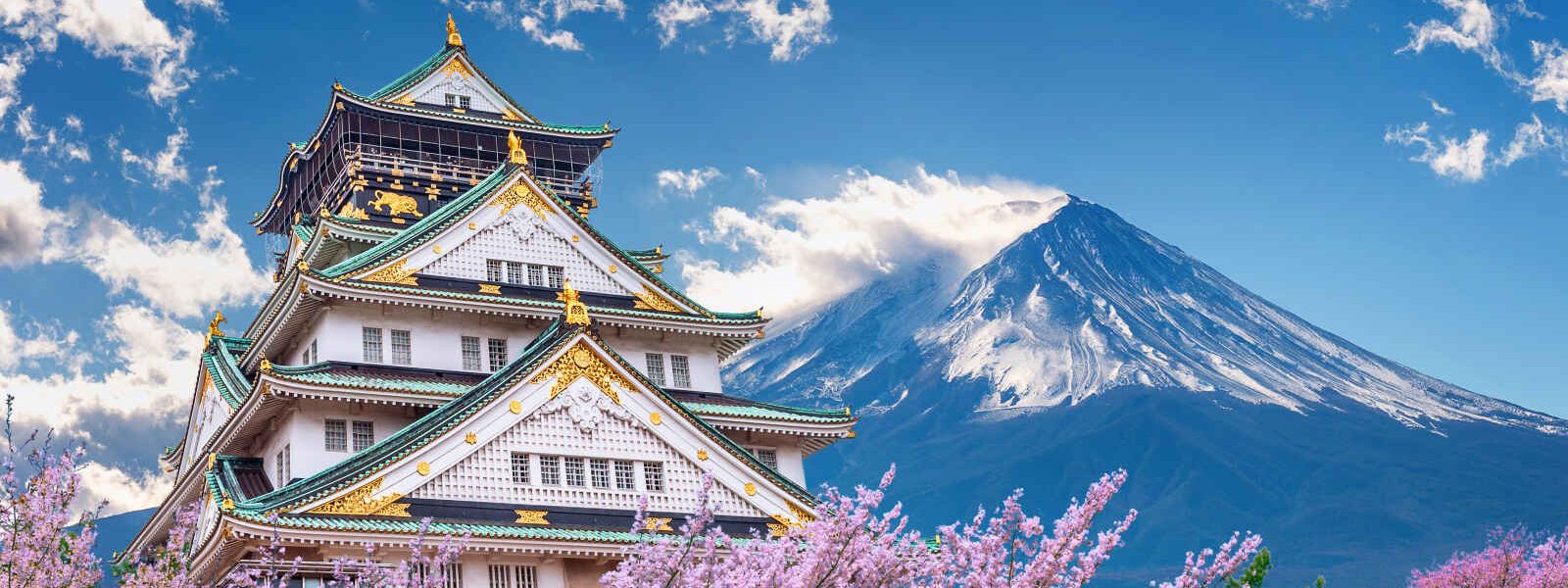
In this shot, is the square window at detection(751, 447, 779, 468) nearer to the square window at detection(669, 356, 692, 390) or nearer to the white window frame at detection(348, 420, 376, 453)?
the square window at detection(669, 356, 692, 390)

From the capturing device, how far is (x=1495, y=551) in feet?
148

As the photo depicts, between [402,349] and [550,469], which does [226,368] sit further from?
[550,469]

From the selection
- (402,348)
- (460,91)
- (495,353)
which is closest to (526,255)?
(495,353)

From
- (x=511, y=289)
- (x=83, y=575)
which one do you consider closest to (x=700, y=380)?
(x=511, y=289)

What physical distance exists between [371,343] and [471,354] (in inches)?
85.1

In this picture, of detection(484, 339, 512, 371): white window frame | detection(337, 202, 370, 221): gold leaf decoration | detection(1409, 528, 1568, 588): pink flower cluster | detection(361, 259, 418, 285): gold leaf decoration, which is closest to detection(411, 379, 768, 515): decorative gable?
detection(484, 339, 512, 371): white window frame

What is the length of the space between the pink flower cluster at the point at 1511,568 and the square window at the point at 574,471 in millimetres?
17991

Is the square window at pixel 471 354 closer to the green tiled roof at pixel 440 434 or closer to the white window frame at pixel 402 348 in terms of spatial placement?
the white window frame at pixel 402 348

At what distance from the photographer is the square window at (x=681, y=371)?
36531 mm

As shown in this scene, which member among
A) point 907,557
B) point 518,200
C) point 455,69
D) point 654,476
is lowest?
point 907,557

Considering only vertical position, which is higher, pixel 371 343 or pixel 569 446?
pixel 371 343

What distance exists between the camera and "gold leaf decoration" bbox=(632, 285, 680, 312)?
36.7 metres

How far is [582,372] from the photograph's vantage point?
96.3ft

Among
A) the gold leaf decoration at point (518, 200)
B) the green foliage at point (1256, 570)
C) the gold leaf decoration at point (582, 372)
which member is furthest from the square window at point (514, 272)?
the green foliage at point (1256, 570)
